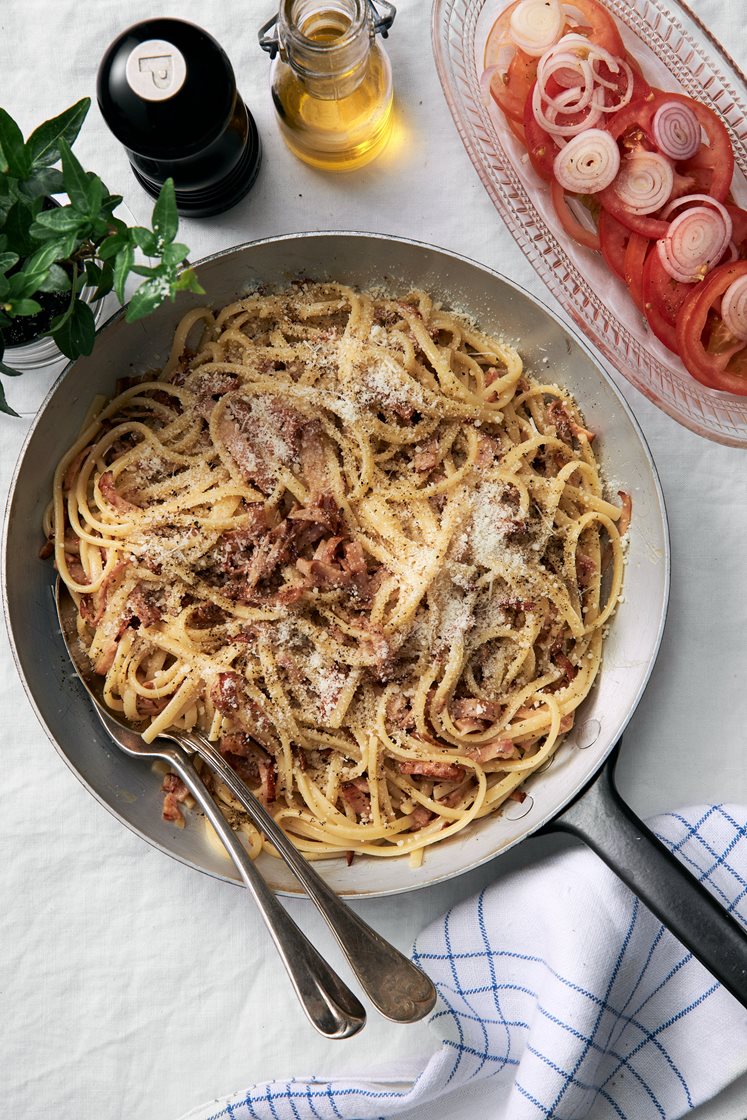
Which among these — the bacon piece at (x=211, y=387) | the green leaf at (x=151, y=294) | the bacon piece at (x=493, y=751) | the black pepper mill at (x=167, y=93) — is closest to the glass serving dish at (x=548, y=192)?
the black pepper mill at (x=167, y=93)

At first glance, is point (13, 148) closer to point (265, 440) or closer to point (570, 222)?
point (265, 440)

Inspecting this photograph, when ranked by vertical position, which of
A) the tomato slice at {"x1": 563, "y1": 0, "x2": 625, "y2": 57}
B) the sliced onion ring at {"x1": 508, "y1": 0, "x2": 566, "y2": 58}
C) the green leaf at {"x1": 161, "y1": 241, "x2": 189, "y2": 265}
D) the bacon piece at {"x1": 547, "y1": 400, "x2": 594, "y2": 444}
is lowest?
the bacon piece at {"x1": 547, "y1": 400, "x2": 594, "y2": 444}

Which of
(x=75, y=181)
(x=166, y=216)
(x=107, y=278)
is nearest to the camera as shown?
(x=166, y=216)

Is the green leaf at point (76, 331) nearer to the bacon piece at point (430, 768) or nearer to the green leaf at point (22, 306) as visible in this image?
the green leaf at point (22, 306)

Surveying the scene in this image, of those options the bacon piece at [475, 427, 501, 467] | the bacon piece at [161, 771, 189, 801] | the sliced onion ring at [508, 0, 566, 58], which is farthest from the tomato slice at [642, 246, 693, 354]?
the bacon piece at [161, 771, 189, 801]

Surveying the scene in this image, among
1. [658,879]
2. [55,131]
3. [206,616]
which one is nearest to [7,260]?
[55,131]

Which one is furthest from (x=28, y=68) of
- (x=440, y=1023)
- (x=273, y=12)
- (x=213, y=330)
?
(x=440, y=1023)

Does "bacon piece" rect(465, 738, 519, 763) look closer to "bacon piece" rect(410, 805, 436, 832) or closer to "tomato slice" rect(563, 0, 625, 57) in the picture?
"bacon piece" rect(410, 805, 436, 832)
